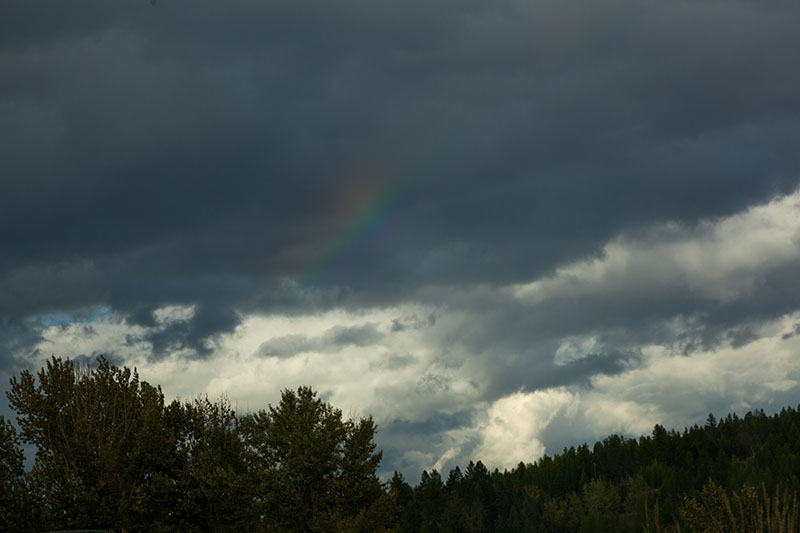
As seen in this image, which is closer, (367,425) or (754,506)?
(754,506)

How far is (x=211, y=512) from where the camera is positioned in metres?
52.8

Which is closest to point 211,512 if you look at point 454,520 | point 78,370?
point 78,370

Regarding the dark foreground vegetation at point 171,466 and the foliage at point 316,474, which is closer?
the dark foreground vegetation at point 171,466

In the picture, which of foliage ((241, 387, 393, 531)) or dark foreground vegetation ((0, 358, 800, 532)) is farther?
foliage ((241, 387, 393, 531))

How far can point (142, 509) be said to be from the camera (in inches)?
1865

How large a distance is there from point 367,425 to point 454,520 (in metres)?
127

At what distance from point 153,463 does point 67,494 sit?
6457 mm

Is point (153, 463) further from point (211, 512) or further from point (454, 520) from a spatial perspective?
point (454, 520)

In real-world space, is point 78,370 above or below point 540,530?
above

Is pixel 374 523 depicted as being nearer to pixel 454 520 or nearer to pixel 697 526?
pixel 697 526

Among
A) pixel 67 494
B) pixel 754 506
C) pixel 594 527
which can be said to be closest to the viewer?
pixel 754 506

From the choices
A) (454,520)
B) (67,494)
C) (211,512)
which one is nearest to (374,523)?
(211,512)

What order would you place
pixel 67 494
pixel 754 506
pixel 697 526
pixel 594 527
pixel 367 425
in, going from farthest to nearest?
pixel 594 527, pixel 367 425, pixel 67 494, pixel 697 526, pixel 754 506

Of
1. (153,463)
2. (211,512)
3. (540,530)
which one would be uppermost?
(153,463)
